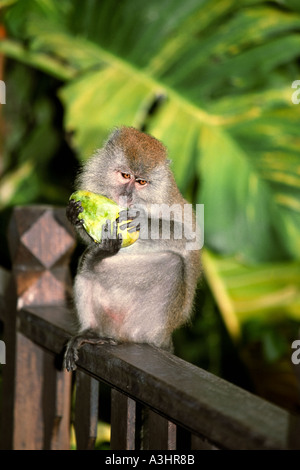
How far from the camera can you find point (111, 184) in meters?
2.11

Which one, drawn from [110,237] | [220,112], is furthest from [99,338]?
[220,112]

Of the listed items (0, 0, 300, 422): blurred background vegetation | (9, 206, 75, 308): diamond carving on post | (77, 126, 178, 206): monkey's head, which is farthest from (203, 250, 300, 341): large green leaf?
(9, 206, 75, 308): diamond carving on post

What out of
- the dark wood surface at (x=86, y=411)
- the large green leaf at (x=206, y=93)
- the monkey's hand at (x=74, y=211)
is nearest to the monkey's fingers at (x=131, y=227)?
the monkey's hand at (x=74, y=211)

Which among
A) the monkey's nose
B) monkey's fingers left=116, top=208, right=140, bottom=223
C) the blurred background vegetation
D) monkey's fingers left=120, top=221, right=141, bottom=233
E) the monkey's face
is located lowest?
monkey's fingers left=120, top=221, right=141, bottom=233

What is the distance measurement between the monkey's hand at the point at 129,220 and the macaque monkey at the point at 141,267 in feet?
0.06

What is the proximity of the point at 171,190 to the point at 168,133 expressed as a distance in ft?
3.20

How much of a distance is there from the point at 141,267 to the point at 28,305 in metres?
0.38

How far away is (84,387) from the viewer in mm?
1552

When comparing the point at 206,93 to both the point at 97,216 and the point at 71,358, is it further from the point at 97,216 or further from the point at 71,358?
the point at 71,358

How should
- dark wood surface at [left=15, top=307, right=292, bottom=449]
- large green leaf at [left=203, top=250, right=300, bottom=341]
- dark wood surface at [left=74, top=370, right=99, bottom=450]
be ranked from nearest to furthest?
dark wood surface at [left=15, top=307, right=292, bottom=449]
dark wood surface at [left=74, top=370, right=99, bottom=450]
large green leaf at [left=203, top=250, right=300, bottom=341]

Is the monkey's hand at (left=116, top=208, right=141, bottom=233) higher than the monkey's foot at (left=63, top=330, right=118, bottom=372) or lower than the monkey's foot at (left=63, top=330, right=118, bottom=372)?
higher

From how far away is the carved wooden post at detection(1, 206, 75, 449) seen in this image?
6.20 feet

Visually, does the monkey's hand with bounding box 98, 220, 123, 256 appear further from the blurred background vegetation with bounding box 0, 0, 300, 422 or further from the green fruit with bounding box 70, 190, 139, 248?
the blurred background vegetation with bounding box 0, 0, 300, 422

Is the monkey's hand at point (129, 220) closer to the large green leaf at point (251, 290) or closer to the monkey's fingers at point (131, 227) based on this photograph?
the monkey's fingers at point (131, 227)
